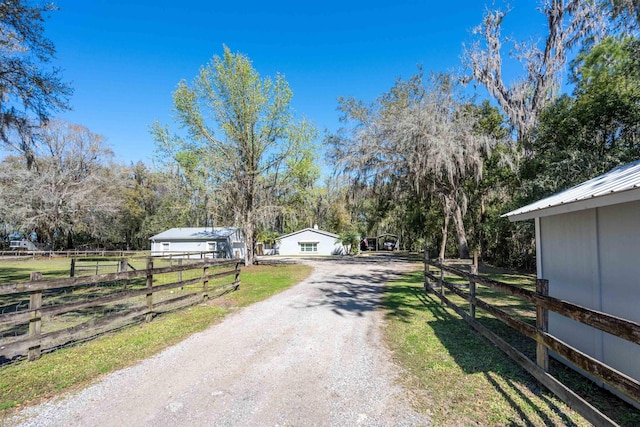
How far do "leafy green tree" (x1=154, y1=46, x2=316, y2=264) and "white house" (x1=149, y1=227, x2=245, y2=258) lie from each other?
1325 centimetres

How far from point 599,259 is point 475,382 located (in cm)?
190

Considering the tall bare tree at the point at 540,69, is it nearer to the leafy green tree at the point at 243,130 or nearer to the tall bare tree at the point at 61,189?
the leafy green tree at the point at 243,130

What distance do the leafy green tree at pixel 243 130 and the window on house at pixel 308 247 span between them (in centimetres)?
2070

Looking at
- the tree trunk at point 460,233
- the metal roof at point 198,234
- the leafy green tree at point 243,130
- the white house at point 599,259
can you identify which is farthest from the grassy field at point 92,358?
the metal roof at point 198,234

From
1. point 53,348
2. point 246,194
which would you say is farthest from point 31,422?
point 246,194

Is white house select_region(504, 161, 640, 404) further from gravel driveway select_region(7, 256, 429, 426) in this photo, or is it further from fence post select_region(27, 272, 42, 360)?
fence post select_region(27, 272, 42, 360)

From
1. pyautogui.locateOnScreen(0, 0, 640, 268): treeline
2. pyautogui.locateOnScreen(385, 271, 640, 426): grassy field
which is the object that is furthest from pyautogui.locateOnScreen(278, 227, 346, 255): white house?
pyautogui.locateOnScreen(385, 271, 640, 426): grassy field

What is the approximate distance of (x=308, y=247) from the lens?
130ft

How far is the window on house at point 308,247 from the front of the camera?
39.6 metres

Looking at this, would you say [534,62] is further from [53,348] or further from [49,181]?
[49,181]

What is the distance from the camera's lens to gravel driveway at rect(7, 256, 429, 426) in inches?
116

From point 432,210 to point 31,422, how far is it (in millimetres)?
24807

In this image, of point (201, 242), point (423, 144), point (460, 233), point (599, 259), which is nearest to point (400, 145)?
point (423, 144)

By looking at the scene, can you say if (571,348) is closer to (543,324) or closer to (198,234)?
(543,324)
